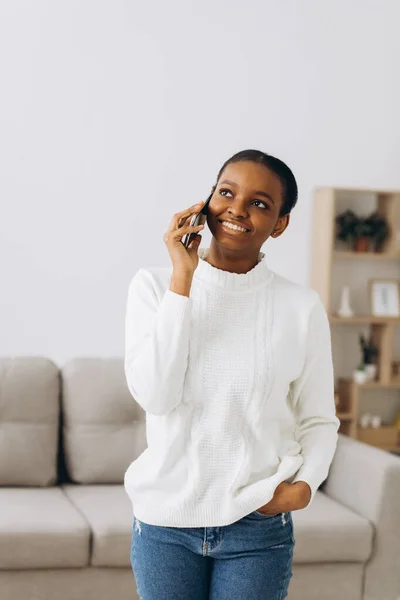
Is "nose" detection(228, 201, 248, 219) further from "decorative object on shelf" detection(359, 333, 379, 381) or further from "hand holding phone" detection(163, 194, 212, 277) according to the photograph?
"decorative object on shelf" detection(359, 333, 379, 381)

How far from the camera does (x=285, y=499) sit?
52.1 inches

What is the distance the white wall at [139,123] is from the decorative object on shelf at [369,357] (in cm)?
44

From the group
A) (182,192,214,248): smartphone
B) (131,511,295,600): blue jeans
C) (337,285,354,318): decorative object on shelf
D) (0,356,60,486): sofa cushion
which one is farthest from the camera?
(337,285,354,318): decorative object on shelf

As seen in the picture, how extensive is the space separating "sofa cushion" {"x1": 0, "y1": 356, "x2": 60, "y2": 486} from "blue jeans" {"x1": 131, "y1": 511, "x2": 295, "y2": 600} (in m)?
1.87

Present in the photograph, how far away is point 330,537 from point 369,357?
4.67 feet

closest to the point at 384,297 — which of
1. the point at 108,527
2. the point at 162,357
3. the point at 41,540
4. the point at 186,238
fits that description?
the point at 108,527

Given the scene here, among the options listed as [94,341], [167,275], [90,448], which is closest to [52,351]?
[94,341]

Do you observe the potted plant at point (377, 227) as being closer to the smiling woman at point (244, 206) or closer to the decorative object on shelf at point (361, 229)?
the decorative object on shelf at point (361, 229)

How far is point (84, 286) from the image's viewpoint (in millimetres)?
3703

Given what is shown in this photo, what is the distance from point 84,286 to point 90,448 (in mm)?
793

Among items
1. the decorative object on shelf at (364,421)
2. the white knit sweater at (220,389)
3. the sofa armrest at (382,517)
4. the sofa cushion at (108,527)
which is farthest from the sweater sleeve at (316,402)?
the decorative object on shelf at (364,421)

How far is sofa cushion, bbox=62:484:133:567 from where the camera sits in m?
2.71

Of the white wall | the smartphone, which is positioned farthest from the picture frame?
the smartphone

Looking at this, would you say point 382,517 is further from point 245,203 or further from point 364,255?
point 245,203
